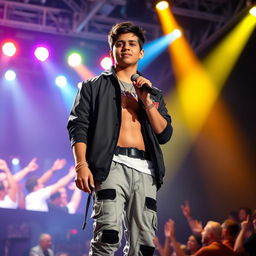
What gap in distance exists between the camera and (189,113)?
9.34m

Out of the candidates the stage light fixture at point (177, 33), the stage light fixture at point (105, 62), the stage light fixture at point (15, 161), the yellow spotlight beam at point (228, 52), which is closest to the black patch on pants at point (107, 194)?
the yellow spotlight beam at point (228, 52)

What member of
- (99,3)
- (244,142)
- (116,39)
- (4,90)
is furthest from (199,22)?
(116,39)

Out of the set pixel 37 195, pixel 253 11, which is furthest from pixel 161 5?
pixel 37 195

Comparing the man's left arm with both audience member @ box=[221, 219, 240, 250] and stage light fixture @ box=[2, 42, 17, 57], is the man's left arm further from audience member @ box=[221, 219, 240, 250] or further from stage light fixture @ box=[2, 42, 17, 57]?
stage light fixture @ box=[2, 42, 17, 57]

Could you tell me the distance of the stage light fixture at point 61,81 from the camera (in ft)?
36.3

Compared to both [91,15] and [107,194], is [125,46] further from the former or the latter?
[91,15]

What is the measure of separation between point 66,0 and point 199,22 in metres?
2.50

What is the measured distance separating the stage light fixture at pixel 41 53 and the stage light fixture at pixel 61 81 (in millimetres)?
Result: 835

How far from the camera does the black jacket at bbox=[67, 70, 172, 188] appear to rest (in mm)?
2807

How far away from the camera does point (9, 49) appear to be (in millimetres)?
9992

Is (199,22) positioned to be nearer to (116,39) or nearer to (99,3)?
(99,3)

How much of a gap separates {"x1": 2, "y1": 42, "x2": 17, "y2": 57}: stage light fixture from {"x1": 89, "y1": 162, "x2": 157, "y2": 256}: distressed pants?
7.67 meters

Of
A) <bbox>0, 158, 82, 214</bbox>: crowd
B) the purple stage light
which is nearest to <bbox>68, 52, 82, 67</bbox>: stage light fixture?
the purple stage light

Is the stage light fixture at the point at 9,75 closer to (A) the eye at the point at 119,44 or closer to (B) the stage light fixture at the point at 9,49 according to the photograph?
(B) the stage light fixture at the point at 9,49
